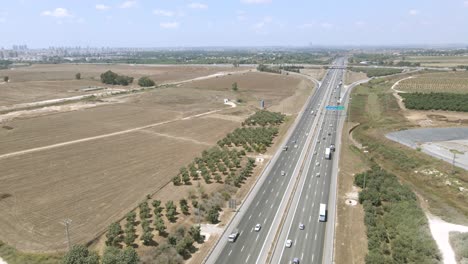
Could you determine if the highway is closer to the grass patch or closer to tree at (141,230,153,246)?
tree at (141,230,153,246)

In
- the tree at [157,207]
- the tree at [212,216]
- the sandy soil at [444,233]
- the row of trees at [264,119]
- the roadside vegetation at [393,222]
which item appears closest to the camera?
the roadside vegetation at [393,222]

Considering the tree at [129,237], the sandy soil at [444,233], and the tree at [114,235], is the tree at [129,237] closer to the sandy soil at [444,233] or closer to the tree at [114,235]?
the tree at [114,235]

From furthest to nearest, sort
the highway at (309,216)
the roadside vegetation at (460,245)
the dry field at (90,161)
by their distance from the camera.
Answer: the dry field at (90,161) → the highway at (309,216) → the roadside vegetation at (460,245)

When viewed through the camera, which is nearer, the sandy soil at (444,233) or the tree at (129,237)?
the sandy soil at (444,233)

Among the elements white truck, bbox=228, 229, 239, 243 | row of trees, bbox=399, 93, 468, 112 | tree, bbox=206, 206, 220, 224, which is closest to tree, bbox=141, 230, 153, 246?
tree, bbox=206, 206, 220, 224

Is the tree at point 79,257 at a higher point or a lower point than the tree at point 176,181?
higher

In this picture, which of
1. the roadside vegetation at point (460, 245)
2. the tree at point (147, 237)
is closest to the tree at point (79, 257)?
the tree at point (147, 237)
